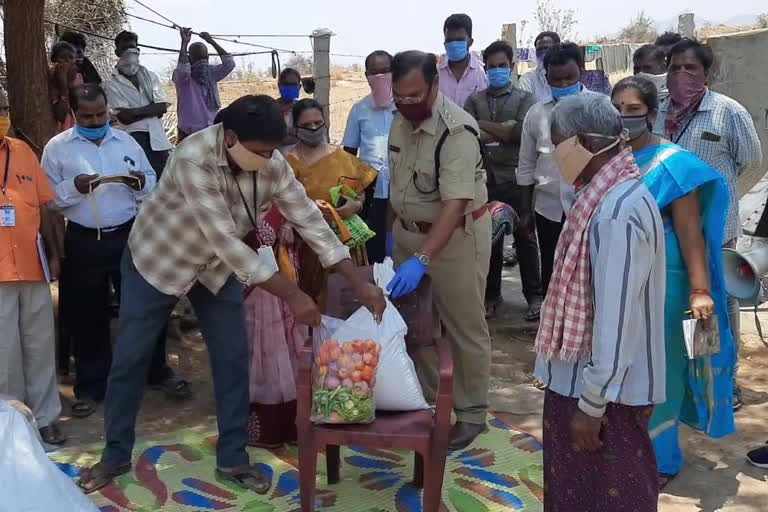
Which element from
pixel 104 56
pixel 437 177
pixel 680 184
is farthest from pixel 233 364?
pixel 104 56

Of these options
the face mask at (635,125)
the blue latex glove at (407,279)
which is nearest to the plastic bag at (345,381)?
the blue latex glove at (407,279)

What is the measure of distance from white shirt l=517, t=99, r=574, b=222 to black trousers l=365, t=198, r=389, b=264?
98 centimetres

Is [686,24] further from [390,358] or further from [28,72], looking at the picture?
[390,358]

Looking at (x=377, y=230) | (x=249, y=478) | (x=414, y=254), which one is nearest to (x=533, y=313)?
(x=377, y=230)

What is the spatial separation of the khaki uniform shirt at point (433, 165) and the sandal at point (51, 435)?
2.06 metres

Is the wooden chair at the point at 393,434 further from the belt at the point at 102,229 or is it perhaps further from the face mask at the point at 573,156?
the belt at the point at 102,229

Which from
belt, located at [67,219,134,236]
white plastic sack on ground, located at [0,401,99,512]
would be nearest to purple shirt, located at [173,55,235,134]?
belt, located at [67,219,134,236]

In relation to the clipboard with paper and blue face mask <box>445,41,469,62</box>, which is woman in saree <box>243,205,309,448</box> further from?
blue face mask <box>445,41,469,62</box>

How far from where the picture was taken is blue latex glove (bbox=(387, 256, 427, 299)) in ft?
11.0

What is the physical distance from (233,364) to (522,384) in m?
2.10

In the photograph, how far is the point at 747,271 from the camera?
336 centimetres

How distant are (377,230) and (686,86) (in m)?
2.40

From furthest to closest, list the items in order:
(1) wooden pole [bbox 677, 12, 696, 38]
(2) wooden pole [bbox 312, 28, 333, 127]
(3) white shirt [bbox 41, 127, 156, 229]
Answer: (1) wooden pole [bbox 677, 12, 696, 38] < (2) wooden pole [bbox 312, 28, 333, 127] < (3) white shirt [bbox 41, 127, 156, 229]

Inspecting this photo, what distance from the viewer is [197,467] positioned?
3.75 meters
